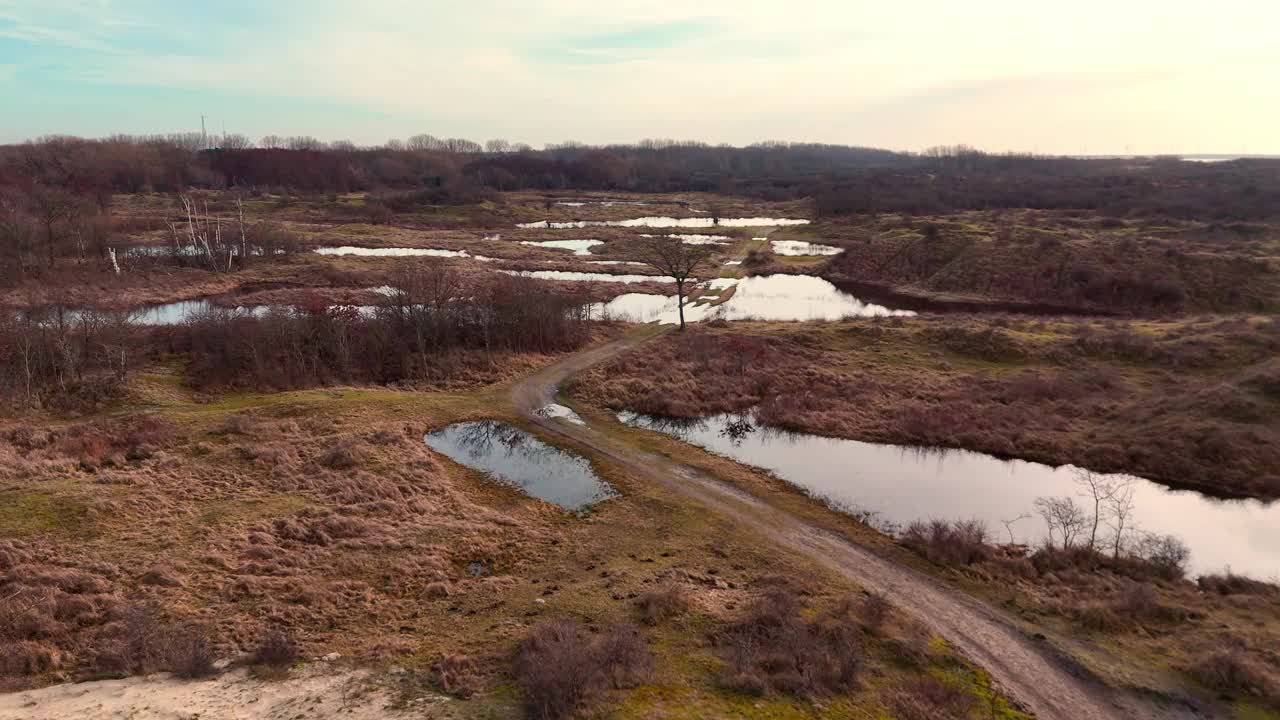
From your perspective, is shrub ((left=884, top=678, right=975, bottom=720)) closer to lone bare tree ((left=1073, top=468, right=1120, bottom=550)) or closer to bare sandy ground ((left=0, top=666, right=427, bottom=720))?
bare sandy ground ((left=0, top=666, right=427, bottom=720))

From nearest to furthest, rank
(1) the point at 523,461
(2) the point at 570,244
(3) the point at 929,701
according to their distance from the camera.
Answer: (3) the point at 929,701 → (1) the point at 523,461 → (2) the point at 570,244

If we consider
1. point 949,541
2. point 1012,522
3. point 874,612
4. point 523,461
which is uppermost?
point 523,461

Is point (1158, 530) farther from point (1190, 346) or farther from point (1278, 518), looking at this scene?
point (1190, 346)

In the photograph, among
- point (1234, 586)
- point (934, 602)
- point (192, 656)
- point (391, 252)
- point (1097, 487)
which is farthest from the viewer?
point (391, 252)

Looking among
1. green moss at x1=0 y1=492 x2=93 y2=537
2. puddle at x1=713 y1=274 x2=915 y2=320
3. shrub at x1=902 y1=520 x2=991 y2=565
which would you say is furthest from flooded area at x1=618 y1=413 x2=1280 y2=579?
puddle at x1=713 y1=274 x2=915 y2=320

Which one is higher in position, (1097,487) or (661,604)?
(661,604)

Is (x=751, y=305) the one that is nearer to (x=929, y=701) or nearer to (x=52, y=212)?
(x=929, y=701)

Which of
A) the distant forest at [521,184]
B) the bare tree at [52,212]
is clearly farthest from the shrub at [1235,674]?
the distant forest at [521,184]

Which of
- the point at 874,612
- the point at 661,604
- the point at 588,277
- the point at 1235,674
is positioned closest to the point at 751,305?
the point at 588,277
